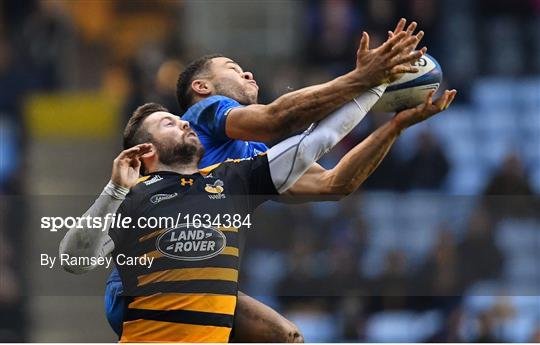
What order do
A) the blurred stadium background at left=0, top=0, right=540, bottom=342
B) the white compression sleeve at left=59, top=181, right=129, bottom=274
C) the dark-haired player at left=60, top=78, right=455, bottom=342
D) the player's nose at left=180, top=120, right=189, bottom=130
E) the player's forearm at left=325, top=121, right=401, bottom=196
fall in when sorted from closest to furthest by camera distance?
1. the white compression sleeve at left=59, top=181, right=129, bottom=274
2. the dark-haired player at left=60, top=78, right=455, bottom=342
3. the player's nose at left=180, top=120, right=189, bottom=130
4. the player's forearm at left=325, top=121, right=401, bottom=196
5. the blurred stadium background at left=0, top=0, right=540, bottom=342

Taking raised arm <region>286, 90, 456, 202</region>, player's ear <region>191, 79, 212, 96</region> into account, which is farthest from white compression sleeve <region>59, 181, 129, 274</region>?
raised arm <region>286, 90, 456, 202</region>

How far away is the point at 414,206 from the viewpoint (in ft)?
42.2

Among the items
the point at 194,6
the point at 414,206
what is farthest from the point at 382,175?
the point at 194,6

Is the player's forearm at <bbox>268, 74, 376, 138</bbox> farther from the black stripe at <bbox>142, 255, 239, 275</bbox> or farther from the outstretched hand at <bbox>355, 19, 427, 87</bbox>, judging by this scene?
the black stripe at <bbox>142, 255, 239, 275</bbox>

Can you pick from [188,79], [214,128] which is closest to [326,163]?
[188,79]

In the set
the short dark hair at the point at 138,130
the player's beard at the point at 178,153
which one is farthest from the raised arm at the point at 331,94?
the short dark hair at the point at 138,130

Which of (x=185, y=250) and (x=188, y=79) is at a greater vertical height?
(x=188, y=79)

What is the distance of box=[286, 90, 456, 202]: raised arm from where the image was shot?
23.0 feet

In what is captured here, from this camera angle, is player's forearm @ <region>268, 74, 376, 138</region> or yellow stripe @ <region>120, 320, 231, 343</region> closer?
yellow stripe @ <region>120, 320, 231, 343</region>

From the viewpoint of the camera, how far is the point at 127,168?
6.69m

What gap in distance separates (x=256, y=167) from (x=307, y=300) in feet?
16.8

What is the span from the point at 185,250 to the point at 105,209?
0.43m

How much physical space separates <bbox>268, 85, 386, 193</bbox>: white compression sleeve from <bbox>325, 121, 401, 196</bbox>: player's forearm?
0.27 meters

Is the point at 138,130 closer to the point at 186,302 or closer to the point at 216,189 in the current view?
the point at 216,189
